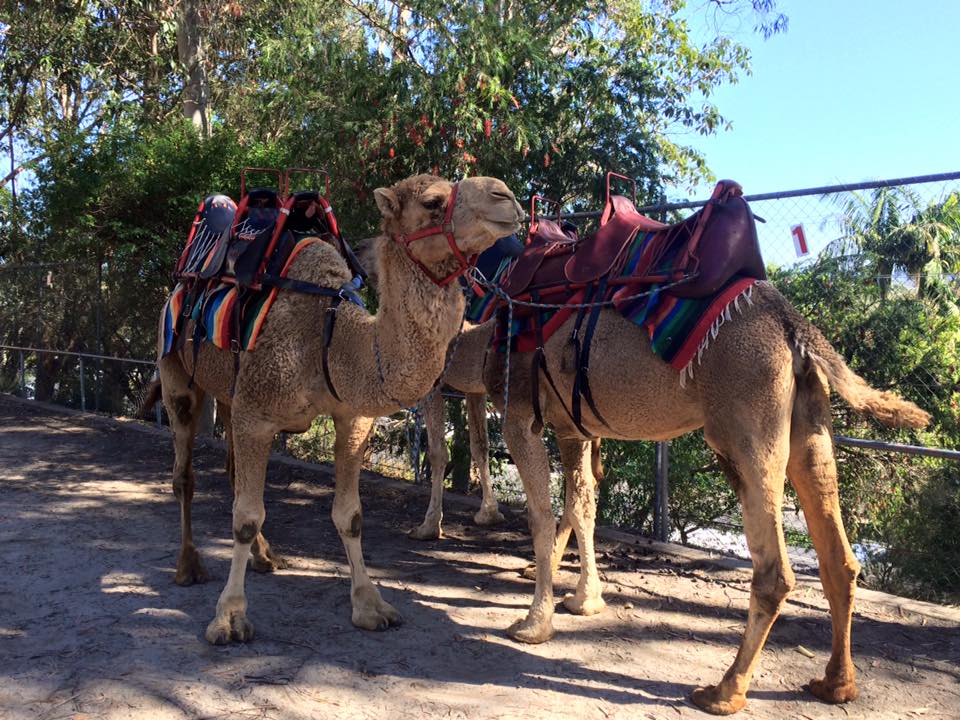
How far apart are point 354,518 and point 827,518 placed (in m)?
2.47

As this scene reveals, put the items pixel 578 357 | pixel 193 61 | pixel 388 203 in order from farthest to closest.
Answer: pixel 193 61
pixel 578 357
pixel 388 203

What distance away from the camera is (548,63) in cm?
737

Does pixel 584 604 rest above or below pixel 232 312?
below

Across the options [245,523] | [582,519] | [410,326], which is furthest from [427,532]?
[410,326]

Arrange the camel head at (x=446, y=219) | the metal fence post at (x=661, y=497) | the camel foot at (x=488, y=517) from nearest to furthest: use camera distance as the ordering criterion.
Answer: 1. the camel head at (x=446, y=219)
2. the metal fence post at (x=661, y=497)
3. the camel foot at (x=488, y=517)

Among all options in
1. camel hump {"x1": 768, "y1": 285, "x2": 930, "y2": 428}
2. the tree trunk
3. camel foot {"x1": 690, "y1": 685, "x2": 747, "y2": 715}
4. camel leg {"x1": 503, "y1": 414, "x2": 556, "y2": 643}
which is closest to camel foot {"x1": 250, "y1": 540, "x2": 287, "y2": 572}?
camel leg {"x1": 503, "y1": 414, "x2": 556, "y2": 643}

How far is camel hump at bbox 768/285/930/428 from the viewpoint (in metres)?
3.45

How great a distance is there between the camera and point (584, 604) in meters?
4.56

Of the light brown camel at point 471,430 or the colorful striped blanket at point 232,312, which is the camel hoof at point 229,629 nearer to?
the colorful striped blanket at point 232,312

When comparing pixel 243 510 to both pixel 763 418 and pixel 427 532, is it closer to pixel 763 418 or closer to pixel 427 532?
pixel 427 532

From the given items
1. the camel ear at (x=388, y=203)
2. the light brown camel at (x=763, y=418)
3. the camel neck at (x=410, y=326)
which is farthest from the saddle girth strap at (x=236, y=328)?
the light brown camel at (x=763, y=418)

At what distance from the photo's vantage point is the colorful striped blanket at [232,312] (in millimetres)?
4145

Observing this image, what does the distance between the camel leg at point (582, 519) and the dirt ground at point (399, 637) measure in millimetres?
137

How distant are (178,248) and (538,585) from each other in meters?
7.75
